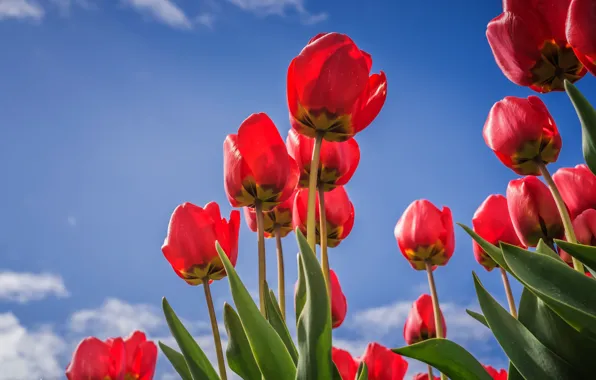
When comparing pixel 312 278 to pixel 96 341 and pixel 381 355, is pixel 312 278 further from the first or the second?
pixel 96 341

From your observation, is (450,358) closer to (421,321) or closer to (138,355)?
(421,321)

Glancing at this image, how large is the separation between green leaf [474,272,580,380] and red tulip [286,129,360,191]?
55 centimetres

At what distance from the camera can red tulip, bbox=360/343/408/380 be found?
1509 mm

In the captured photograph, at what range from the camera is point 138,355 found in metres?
1.96

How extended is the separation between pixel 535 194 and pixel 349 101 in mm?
553

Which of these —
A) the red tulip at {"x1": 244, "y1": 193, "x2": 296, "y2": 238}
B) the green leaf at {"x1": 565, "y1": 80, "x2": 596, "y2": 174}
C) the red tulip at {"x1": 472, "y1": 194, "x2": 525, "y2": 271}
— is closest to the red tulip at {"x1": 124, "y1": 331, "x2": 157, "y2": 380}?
the red tulip at {"x1": 244, "y1": 193, "x2": 296, "y2": 238}

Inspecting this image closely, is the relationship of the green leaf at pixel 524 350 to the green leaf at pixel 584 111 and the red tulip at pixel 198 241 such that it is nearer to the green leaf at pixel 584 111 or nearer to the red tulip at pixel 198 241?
the green leaf at pixel 584 111

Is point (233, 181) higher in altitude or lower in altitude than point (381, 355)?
higher

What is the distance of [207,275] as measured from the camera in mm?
1224

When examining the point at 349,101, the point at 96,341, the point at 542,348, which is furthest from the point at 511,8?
the point at 96,341

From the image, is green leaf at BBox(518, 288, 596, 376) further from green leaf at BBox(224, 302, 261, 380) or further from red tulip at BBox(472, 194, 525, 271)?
red tulip at BBox(472, 194, 525, 271)

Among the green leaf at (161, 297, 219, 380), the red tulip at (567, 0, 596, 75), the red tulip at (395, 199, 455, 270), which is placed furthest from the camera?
the red tulip at (395, 199, 455, 270)

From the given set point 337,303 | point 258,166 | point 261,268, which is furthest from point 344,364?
point 258,166

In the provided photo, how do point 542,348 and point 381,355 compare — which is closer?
point 542,348
